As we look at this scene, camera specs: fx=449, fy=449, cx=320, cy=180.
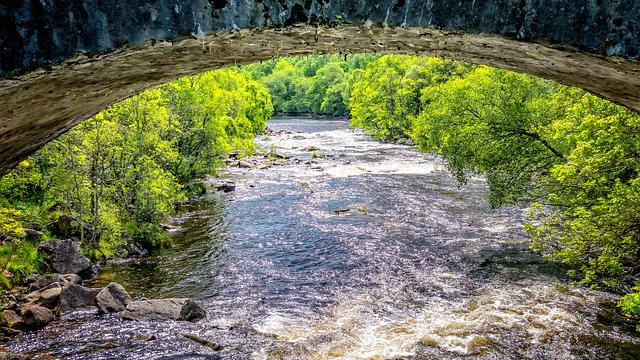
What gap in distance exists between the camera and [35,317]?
12094 millimetres

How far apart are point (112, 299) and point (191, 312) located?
2.60 metres

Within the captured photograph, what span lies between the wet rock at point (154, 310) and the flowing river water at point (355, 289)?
12.6 inches

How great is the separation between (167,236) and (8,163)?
1574 cm

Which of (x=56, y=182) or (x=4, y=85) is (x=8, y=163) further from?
(x=56, y=182)

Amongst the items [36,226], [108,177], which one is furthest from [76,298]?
[108,177]

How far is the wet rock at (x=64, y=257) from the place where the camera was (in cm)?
1554

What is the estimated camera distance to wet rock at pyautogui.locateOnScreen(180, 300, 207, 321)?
1288 centimetres

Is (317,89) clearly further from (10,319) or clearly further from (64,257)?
(10,319)

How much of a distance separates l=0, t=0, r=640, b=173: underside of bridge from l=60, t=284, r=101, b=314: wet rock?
11.4 m

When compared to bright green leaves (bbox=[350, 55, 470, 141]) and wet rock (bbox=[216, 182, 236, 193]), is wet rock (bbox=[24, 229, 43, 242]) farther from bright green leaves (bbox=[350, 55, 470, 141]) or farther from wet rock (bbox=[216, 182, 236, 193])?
bright green leaves (bbox=[350, 55, 470, 141])

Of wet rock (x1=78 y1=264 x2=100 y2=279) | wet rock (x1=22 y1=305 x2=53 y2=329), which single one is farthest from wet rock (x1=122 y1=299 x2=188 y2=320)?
wet rock (x1=78 y1=264 x2=100 y2=279)

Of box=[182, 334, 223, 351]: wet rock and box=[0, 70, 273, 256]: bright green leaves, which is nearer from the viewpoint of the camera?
box=[182, 334, 223, 351]: wet rock

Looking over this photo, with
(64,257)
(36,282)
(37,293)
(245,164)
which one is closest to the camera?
(37,293)

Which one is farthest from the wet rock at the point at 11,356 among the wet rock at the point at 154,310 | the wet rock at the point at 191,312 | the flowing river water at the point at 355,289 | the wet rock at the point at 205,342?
the wet rock at the point at 191,312
